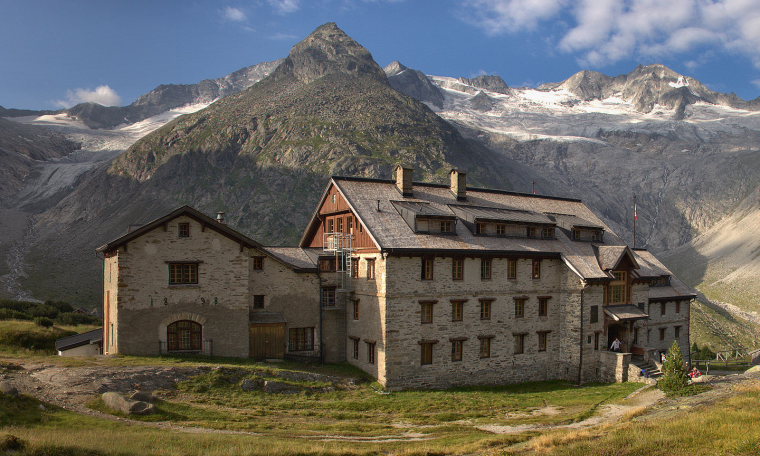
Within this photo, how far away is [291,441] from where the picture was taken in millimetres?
20844

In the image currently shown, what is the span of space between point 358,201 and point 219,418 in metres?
18.8

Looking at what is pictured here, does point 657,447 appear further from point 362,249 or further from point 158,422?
point 362,249

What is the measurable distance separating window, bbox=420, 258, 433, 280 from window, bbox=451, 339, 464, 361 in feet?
16.1

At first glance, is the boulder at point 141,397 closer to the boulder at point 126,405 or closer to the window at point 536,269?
the boulder at point 126,405

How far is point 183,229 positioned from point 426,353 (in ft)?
58.1

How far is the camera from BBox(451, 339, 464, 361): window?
122 feet

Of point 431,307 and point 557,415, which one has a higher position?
point 431,307

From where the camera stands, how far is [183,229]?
35000 mm

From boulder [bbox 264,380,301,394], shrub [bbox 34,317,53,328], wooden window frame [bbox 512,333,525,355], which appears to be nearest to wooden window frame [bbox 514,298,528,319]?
wooden window frame [bbox 512,333,525,355]

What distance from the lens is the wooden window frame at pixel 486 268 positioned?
38675 mm

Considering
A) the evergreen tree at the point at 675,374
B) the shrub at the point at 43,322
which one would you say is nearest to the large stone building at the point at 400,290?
the shrub at the point at 43,322

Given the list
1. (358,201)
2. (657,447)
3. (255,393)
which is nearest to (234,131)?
(358,201)

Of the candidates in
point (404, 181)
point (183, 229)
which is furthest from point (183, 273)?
point (404, 181)

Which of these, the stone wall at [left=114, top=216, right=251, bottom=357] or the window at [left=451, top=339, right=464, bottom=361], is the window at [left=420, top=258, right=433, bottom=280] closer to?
the window at [left=451, top=339, right=464, bottom=361]
